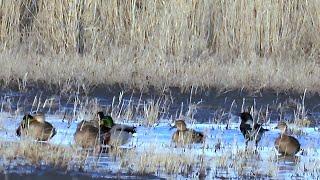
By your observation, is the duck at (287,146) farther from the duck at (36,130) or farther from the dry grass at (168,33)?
the dry grass at (168,33)

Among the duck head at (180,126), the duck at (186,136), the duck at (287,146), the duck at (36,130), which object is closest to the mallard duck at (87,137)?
the duck at (36,130)

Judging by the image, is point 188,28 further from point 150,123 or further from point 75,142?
point 75,142

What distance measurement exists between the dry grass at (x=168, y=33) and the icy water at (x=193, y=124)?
4.61ft

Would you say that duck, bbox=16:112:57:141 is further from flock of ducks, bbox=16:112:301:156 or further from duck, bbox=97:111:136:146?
duck, bbox=97:111:136:146

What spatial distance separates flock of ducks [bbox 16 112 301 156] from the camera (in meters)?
8.30

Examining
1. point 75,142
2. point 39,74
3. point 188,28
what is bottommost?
point 75,142

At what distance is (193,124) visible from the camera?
1027 centimetres

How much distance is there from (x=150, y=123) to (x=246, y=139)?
1243 millimetres

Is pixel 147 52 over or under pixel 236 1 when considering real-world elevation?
under

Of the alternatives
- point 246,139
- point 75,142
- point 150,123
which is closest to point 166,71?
point 150,123

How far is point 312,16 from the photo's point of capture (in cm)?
1497

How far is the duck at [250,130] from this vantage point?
8960 mm

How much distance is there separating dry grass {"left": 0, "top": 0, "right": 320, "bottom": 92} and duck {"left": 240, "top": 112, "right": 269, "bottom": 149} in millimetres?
3782

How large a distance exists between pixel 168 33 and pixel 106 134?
606 cm
